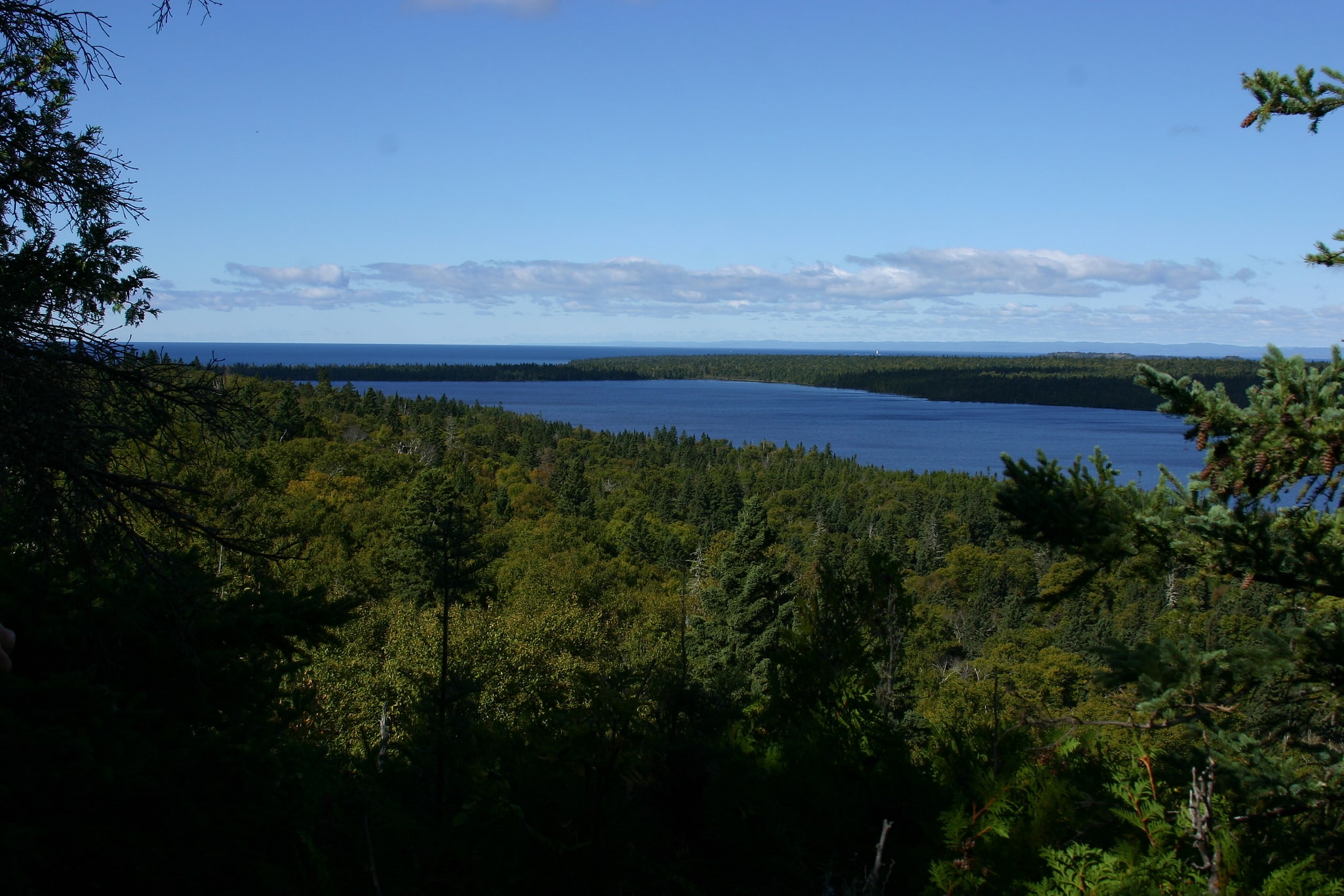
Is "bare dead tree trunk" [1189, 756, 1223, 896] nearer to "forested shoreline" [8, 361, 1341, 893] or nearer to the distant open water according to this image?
"forested shoreline" [8, 361, 1341, 893]

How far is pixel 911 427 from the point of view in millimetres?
152625

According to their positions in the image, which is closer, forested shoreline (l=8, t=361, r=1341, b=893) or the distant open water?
forested shoreline (l=8, t=361, r=1341, b=893)

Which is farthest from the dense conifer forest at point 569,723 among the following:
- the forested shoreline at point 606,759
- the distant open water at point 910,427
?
the distant open water at point 910,427

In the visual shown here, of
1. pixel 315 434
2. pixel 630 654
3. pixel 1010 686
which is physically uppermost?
pixel 315 434

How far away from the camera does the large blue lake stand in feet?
348

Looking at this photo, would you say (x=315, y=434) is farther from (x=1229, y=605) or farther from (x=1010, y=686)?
(x=1229, y=605)

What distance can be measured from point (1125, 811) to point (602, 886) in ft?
8.02

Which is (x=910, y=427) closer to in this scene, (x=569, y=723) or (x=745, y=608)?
(x=745, y=608)

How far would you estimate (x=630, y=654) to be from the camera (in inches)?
914

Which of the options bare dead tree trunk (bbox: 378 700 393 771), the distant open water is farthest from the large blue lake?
bare dead tree trunk (bbox: 378 700 393 771)

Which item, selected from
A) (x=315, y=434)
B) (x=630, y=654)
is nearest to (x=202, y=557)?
(x=630, y=654)

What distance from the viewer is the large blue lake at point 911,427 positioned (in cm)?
10612

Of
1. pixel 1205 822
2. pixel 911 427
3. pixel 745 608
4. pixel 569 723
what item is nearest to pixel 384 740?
pixel 569 723

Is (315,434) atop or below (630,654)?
atop
